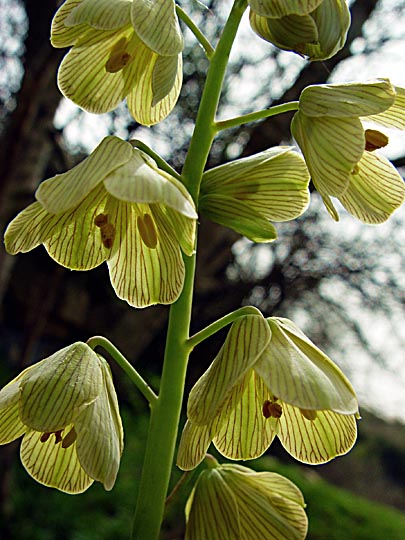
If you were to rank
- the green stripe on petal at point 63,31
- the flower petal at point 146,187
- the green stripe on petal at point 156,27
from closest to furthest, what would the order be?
the flower petal at point 146,187 → the green stripe on petal at point 156,27 → the green stripe on petal at point 63,31

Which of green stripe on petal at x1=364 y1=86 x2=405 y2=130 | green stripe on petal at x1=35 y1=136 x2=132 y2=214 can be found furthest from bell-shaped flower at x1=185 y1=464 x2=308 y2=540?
green stripe on petal at x1=364 y1=86 x2=405 y2=130

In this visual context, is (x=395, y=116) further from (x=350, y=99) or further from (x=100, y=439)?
(x=100, y=439)

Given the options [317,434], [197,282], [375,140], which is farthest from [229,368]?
[197,282]

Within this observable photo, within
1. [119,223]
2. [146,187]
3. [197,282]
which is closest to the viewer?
[146,187]

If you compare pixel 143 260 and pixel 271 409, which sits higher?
pixel 143 260

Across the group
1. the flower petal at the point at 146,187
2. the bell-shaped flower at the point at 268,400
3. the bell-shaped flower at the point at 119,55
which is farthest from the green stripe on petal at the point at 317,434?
the bell-shaped flower at the point at 119,55

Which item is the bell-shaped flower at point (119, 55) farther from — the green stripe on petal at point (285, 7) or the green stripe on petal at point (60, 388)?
the green stripe on petal at point (60, 388)

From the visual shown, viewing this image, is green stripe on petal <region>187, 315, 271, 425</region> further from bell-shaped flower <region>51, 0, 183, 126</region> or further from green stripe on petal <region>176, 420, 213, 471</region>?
bell-shaped flower <region>51, 0, 183, 126</region>
